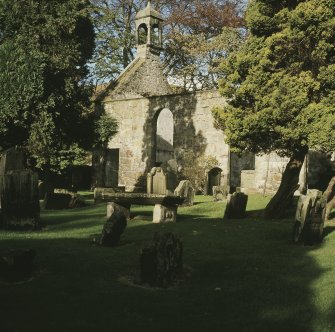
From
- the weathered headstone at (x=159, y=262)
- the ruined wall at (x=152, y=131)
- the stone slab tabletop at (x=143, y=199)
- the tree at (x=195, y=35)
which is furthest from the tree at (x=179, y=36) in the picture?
the weathered headstone at (x=159, y=262)

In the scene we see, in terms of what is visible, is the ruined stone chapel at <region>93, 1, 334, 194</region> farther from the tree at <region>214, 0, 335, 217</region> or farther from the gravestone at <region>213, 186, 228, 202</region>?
the tree at <region>214, 0, 335, 217</region>

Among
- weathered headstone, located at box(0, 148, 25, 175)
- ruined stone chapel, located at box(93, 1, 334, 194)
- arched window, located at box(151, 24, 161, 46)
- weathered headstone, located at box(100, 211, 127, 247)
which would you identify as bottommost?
weathered headstone, located at box(100, 211, 127, 247)

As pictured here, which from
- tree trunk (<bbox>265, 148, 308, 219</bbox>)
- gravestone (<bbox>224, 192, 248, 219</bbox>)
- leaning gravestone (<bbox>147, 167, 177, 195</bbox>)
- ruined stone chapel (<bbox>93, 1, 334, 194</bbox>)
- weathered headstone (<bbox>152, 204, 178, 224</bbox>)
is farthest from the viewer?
ruined stone chapel (<bbox>93, 1, 334, 194</bbox>)

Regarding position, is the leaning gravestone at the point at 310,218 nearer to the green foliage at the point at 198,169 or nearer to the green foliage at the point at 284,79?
the green foliage at the point at 284,79

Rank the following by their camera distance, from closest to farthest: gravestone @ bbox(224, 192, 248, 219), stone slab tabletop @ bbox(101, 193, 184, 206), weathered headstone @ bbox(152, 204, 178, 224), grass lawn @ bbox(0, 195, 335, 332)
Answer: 1. grass lawn @ bbox(0, 195, 335, 332)
2. weathered headstone @ bbox(152, 204, 178, 224)
3. stone slab tabletop @ bbox(101, 193, 184, 206)
4. gravestone @ bbox(224, 192, 248, 219)

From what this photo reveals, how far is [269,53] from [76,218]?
691cm

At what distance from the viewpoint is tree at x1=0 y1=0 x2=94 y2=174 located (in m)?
17.9

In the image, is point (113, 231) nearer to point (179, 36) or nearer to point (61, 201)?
point (61, 201)

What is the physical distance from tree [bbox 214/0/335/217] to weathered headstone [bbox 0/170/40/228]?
541 cm

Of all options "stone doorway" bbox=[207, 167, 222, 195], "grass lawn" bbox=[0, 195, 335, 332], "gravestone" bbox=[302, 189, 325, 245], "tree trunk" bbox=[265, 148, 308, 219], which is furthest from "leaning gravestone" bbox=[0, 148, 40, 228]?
"stone doorway" bbox=[207, 167, 222, 195]

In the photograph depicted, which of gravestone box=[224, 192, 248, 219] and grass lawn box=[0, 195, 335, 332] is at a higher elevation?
gravestone box=[224, 192, 248, 219]

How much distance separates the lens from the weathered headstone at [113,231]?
29.2 feet

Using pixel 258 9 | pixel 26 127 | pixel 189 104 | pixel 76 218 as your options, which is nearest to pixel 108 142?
pixel 189 104

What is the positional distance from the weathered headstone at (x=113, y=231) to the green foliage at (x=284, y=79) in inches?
186
